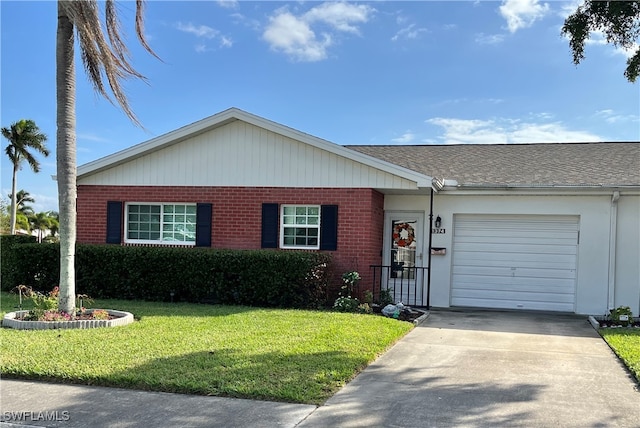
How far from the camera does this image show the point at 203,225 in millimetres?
12773

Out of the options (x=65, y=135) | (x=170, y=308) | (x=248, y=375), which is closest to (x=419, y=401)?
(x=248, y=375)

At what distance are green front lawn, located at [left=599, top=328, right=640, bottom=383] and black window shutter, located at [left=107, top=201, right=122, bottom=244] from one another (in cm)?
1028

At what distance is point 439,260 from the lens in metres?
12.5

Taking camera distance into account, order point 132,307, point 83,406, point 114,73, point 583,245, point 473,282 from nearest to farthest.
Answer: point 83,406, point 114,73, point 132,307, point 583,245, point 473,282

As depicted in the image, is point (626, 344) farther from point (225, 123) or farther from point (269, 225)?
point (225, 123)

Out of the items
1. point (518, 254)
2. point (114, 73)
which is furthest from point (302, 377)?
point (518, 254)

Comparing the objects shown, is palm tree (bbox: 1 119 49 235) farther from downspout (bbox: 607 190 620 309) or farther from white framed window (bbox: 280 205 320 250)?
downspout (bbox: 607 190 620 309)

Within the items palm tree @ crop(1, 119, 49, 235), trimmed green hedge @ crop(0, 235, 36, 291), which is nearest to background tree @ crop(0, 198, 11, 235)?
palm tree @ crop(1, 119, 49, 235)

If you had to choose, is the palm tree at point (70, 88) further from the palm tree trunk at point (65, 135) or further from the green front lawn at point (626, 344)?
the green front lawn at point (626, 344)

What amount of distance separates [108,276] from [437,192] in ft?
24.5

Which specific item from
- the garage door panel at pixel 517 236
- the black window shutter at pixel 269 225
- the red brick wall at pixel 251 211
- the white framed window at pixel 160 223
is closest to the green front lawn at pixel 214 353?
the red brick wall at pixel 251 211

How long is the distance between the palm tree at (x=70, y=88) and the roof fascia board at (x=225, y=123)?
3.40 metres

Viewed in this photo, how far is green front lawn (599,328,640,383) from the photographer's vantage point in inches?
261

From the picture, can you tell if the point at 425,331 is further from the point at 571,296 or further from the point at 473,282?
the point at 571,296
